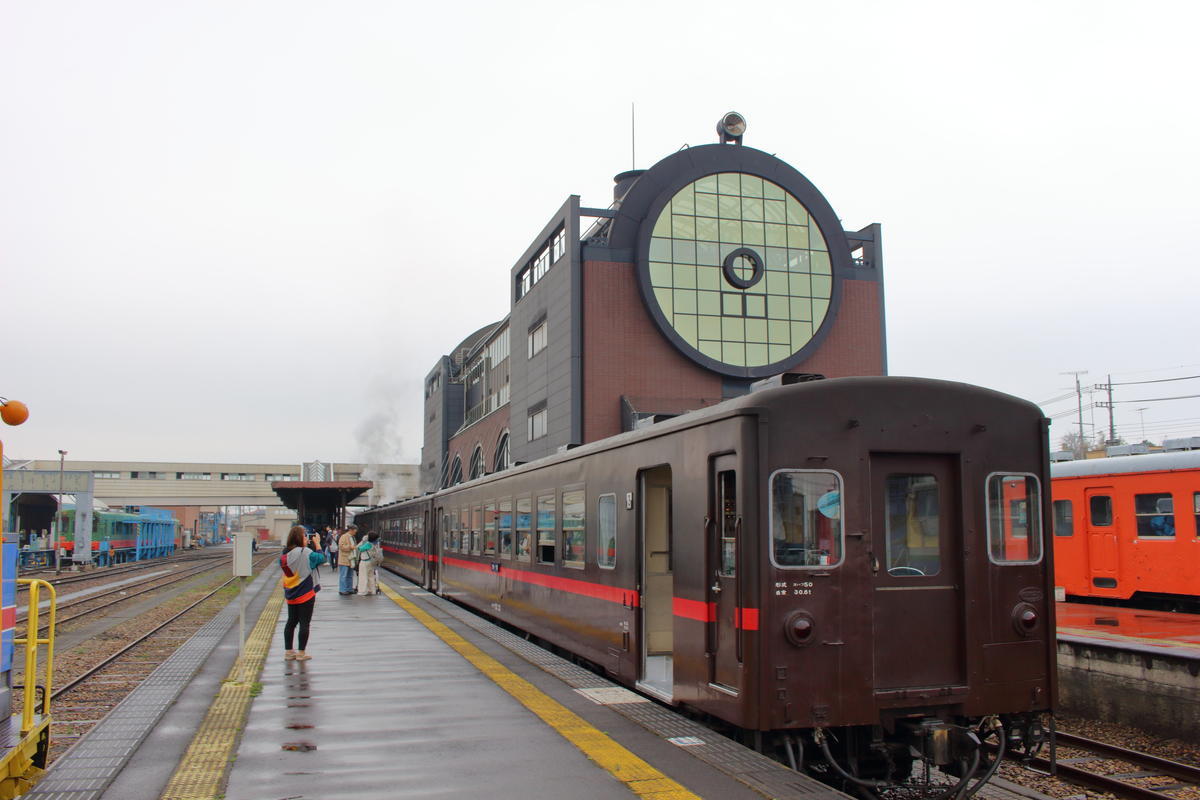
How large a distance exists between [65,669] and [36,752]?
8.68 meters

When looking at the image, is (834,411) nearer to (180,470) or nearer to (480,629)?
(480,629)

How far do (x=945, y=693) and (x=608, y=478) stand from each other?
153 inches

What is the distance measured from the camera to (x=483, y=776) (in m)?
6.14

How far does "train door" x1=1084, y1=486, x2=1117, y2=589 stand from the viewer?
16.3 metres

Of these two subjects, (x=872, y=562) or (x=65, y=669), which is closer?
(x=872, y=562)

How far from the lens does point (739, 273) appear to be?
3981 cm

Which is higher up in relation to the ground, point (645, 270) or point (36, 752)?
point (645, 270)

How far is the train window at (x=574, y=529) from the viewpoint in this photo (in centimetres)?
1032

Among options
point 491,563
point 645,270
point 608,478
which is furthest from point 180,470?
point 608,478

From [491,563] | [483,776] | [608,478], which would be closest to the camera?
[483,776]

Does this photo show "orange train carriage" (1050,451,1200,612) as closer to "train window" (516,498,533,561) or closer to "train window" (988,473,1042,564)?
"train window" (988,473,1042,564)

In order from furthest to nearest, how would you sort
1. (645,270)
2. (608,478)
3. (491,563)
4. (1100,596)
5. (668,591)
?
(645,270)
(1100,596)
(491,563)
(608,478)
(668,591)

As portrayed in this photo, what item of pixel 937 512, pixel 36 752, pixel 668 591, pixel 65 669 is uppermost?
pixel 937 512

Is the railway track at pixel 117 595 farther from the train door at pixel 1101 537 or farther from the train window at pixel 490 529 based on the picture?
the train door at pixel 1101 537
